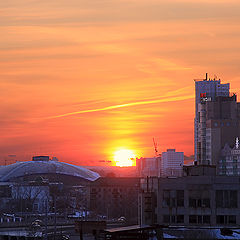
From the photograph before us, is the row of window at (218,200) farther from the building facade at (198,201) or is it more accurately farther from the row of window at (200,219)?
the row of window at (200,219)

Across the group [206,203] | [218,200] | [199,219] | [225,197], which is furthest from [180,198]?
[225,197]

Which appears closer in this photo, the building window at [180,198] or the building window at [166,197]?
the building window at [180,198]

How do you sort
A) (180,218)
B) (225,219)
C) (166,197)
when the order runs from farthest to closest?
(166,197) → (180,218) → (225,219)

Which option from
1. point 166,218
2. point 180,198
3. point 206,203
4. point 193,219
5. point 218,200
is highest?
point 180,198

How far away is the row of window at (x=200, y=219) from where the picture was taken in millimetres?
92062

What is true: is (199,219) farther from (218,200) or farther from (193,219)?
(218,200)

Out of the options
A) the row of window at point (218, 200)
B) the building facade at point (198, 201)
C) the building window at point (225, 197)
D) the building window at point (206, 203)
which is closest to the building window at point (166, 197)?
the building facade at point (198, 201)

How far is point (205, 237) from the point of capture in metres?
86.0

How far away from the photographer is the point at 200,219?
92812mm

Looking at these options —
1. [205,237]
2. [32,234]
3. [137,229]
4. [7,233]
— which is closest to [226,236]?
[205,237]

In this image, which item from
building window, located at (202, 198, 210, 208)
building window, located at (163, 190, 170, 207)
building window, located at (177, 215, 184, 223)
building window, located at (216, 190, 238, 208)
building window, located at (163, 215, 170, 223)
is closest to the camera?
building window, located at (202, 198, 210, 208)

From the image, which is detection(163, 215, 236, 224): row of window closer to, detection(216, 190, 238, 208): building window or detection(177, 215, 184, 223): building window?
detection(177, 215, 184, 223): building window

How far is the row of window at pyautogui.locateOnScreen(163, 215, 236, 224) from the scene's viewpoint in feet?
302

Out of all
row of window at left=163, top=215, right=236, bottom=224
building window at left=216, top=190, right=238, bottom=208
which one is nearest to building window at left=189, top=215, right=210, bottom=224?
row of window at left=163, top=215, right=236, bottom=224
